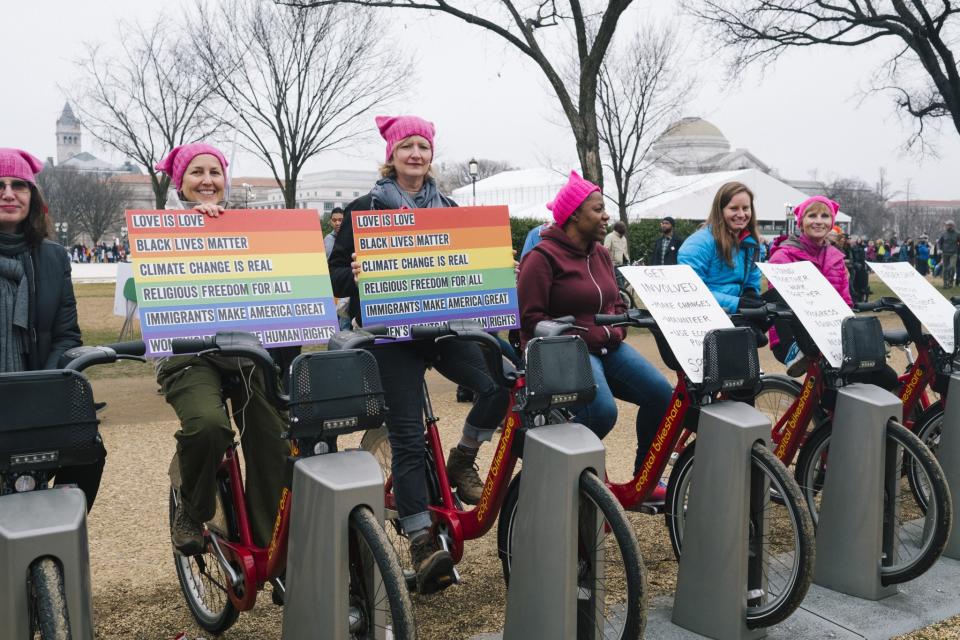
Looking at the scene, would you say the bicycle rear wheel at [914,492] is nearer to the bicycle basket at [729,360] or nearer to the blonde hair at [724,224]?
the bicycle basket at [729,360]

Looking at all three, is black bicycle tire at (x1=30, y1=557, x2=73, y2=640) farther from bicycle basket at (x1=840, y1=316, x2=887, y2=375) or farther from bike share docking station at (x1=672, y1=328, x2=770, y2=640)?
bicycle basket at (x1=840, y1=316, x2=887, y2=375)

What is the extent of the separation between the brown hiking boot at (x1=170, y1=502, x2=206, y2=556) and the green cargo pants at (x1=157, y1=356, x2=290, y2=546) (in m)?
0.06

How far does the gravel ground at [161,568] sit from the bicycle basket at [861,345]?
44.5 inches

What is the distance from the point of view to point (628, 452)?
698 cm

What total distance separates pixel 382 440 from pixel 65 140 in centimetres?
16974

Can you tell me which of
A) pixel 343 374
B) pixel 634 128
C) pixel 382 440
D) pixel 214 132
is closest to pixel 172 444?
pixel 382 440

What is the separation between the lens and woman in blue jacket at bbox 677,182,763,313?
17.4 feet

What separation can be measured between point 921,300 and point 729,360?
186 centimetres

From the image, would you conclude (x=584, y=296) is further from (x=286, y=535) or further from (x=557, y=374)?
(x=286, y=535)

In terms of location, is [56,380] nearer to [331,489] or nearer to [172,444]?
[331,489]

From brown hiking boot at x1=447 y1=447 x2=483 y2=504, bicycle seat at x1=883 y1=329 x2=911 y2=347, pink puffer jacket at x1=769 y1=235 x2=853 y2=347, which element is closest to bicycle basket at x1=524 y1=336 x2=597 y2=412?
Result: brown hiking boot at x1=447 y1=447 x2=483 y2=504

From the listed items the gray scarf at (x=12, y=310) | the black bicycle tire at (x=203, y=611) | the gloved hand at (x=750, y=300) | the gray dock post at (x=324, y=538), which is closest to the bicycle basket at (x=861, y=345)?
the gloved hand at (x=750, y=300)

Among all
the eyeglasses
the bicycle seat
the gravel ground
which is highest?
the eyeglasses

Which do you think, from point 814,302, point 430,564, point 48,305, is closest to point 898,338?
point 814,302
